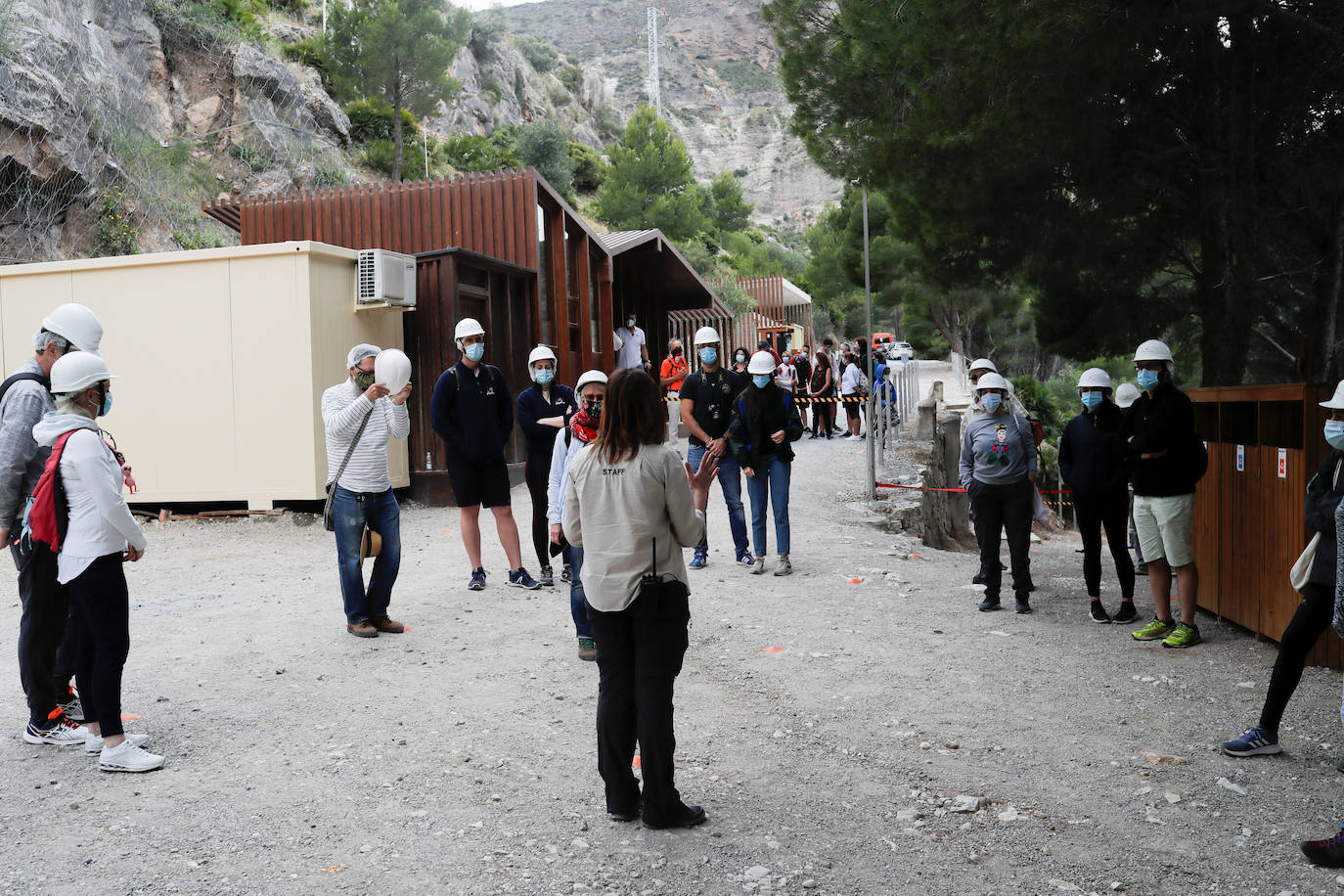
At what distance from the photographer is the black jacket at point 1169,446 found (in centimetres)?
671

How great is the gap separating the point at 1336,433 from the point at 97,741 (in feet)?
18.4

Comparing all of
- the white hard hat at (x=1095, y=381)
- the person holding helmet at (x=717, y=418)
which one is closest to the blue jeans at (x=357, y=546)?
the person holding helmet at (x=717, y=418)

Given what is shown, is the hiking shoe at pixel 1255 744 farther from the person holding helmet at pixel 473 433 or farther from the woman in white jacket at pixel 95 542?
the person holding helmet at pixel 473 433

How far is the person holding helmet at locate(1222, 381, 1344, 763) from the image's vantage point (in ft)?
14.7

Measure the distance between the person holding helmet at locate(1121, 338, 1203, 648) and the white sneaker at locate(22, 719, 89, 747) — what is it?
249 inches

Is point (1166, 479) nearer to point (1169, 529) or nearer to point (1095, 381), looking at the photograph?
point (1169, 529)

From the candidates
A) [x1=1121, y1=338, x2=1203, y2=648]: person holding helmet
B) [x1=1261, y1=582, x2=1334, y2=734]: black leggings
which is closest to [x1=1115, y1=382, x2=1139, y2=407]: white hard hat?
[x1=1121, y1=338, x2=1203, y2=648]: person holding helmet

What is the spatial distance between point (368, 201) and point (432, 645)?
33.0 ft

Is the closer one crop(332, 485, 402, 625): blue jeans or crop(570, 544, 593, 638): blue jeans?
crop(570, 544, 593, 638): blue jeans

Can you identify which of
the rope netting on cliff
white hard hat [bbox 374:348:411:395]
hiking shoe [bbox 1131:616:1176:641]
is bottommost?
hiking shoe [bbox 1131:616:1176:641]

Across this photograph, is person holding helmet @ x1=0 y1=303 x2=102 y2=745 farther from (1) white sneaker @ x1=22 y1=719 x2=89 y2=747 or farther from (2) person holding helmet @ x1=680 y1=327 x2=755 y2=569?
(2) person holding helmet @ x1=680 y1=327 x2=755 y2=569

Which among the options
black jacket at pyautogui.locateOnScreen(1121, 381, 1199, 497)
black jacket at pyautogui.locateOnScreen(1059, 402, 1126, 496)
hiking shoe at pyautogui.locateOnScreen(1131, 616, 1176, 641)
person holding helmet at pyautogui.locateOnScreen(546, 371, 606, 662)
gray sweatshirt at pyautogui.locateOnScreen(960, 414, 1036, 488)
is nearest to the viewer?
person holding helmet at pyautogui.locateOnScreen(546, 371, 606, 662)

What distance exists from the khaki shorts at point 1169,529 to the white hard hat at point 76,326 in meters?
6.26

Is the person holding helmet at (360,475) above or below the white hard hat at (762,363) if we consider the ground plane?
→ below
